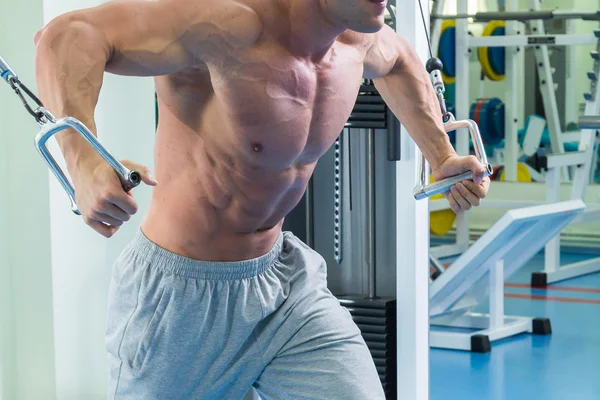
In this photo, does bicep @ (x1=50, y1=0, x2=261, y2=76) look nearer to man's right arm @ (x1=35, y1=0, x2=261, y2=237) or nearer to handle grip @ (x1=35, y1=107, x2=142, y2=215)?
man's right arm @ (x1=35, y1=0, x2=261, y2=237)

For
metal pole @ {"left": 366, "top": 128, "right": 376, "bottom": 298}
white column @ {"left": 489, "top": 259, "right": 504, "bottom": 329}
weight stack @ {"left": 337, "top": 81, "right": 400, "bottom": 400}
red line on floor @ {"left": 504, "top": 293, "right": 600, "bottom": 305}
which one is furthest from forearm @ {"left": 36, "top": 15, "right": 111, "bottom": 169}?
red line on floor @ {"left": 504, "top": 293, "right": 600, "bottom": 305}

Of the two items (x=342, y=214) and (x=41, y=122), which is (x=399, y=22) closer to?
(x=342, y=214)

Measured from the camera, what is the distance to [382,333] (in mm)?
3205

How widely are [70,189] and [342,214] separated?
193cm

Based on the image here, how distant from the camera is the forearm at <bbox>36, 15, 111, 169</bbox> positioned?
158 cm

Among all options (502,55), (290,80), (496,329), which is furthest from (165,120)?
(502,55)

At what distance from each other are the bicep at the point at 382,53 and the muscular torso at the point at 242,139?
9 centimetres

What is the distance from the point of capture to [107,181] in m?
1.40

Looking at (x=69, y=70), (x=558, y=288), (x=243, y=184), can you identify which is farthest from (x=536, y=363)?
(x=69, y=70)

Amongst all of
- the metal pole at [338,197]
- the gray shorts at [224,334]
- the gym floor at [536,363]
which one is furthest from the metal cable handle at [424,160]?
the gym floor at [536,363]

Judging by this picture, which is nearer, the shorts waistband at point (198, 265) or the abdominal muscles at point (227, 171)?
the abdominal muscles at point (227, 171)

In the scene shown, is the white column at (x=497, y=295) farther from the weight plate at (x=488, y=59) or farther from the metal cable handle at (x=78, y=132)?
the metal cable handle at (x=78, y=132)

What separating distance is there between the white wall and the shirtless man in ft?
3.41

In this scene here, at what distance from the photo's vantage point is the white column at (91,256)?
3.12 m
